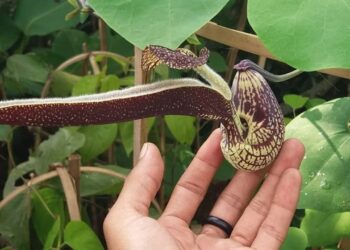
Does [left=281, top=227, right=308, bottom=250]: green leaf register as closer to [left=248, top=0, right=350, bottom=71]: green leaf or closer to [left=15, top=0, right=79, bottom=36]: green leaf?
[left=248, top=0, right=350, bottom=71]: green leaf

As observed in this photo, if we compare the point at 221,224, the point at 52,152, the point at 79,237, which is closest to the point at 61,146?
the point at 52,152

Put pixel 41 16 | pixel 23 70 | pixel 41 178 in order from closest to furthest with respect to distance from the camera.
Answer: pixel 41 178
pixel 23 70
pixel 41 16

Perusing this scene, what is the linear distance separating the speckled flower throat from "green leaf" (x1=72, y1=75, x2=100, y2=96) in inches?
14.2

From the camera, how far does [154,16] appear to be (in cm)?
62

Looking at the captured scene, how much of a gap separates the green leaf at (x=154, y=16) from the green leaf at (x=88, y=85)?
453 millimetres

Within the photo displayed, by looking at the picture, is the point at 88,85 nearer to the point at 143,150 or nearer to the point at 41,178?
the point at 41,178

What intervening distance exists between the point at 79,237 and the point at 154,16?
38cm

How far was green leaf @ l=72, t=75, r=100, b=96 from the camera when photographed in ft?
3.53

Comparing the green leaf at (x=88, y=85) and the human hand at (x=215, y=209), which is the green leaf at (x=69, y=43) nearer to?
the green leaf at (x=88, y=85)

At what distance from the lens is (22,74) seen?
1.26 metres

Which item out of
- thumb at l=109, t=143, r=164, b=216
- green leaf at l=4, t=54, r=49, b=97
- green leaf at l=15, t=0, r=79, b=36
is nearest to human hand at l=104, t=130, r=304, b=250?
thumb at l=109, t=143, r=164, b=216

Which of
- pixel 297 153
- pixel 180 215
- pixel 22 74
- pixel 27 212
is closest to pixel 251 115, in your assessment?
pixel 297 153

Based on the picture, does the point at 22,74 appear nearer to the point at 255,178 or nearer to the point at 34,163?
the point at 34,163

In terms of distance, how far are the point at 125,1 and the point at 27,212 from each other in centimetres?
51
